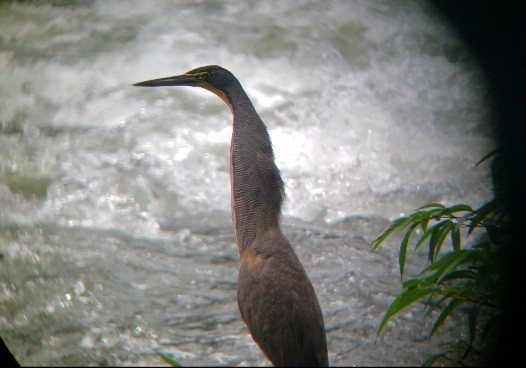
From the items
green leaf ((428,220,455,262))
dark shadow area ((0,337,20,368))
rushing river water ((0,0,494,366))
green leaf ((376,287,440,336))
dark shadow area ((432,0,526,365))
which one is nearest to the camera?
dark shadow area ((0,337,20,368))

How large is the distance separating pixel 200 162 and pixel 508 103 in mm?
2412

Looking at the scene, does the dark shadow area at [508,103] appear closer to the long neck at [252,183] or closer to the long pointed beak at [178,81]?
the long neck at [252,183]

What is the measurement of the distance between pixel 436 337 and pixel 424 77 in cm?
A: 268

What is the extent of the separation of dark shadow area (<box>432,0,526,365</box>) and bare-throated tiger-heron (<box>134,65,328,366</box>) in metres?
0.78

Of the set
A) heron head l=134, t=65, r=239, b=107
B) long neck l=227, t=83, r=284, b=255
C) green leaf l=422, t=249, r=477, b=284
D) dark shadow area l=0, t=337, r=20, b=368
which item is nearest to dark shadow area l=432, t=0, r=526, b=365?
green leaf l=422, t=249, r=477, b=284

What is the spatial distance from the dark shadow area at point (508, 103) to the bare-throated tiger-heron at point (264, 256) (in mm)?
783

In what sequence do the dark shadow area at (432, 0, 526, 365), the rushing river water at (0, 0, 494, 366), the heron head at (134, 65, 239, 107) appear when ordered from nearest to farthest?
1. the dark shadow area at (432, 0, 526, 365)
2. the heron head at (134, 65, 239, 107)
3. the rushing river water at (0, 0, 494, 366)

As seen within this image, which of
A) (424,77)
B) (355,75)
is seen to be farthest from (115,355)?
(424,77)

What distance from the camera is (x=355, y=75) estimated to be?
512 centimetres

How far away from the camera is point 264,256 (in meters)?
2.61

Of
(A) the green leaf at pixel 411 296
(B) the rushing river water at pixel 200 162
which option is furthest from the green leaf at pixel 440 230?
(B) the rushing river water at pixel 200 162

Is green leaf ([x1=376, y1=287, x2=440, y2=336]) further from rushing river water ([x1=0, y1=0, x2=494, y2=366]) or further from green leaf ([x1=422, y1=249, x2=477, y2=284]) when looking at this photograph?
rushing river water ([x1=0, y1=0, x2=494, y2=366])

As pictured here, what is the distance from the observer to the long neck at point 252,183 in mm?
2811

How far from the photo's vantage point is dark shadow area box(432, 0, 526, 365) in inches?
85.8
